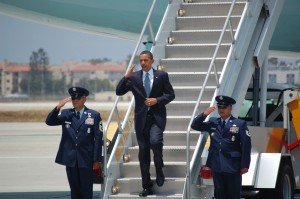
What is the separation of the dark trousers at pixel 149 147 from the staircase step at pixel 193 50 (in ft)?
5.17

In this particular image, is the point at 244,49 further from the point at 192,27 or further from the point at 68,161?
Result: the point at 68,161

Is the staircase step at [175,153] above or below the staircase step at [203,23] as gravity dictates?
below

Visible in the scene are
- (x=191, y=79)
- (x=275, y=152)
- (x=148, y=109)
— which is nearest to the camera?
(x=148, y=109)

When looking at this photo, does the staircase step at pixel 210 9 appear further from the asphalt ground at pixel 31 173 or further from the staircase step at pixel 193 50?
the asphalt ground at pixel 31 173

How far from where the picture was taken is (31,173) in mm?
17625

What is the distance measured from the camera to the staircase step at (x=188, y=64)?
8719 millimetres

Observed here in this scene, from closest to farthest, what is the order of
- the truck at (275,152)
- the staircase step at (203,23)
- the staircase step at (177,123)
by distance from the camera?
the staircase step at (177,123), the truck at (275,152), the staircase step at (203,23)

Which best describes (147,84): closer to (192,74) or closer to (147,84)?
(147,84)

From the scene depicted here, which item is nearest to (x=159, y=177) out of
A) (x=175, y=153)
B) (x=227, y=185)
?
(x=175, y=153)

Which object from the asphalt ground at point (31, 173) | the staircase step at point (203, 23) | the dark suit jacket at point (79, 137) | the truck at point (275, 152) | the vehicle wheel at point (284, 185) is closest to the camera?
the dark suit jacket at point (79, 137)

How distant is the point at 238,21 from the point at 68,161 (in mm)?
2811

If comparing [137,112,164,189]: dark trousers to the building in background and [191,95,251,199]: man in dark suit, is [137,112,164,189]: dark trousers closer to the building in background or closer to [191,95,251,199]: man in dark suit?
[191,95,251,199]: man in dark suit

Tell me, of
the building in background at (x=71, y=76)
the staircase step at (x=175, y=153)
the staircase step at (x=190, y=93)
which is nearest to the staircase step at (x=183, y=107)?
the staircase step at (x=190, y=93)

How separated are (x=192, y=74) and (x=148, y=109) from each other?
47.8 inches
